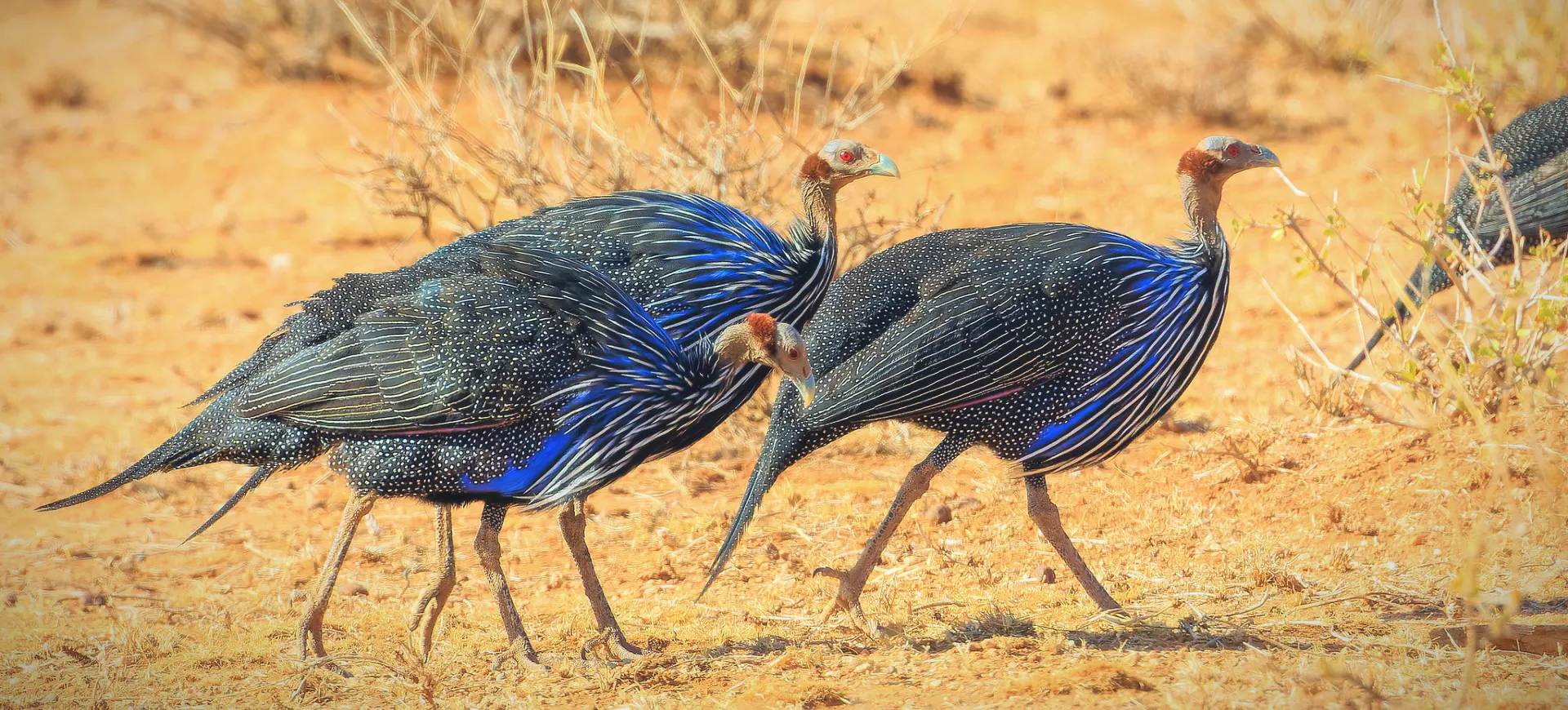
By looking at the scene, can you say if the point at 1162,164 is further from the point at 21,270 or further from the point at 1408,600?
the point at 21,270

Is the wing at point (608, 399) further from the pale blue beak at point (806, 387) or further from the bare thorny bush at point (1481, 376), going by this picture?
the bare thorny bush at point (1481, 376)

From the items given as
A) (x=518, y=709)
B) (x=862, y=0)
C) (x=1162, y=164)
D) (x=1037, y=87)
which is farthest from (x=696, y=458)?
(x=862, y=0)

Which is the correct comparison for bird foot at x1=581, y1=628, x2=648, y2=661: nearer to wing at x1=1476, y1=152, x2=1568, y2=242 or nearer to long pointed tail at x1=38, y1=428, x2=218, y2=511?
long pointed tail at x1=38, y1=428, x2=218, y2=511

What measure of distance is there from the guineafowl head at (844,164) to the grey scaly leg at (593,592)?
61.2 inches

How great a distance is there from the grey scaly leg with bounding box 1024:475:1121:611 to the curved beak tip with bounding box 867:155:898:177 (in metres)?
1.30

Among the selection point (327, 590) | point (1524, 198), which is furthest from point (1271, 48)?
point (327, 590)

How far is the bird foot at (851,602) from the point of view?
450 cm

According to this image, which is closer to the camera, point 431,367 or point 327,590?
point 431,367

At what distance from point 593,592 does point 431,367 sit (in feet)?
2.93

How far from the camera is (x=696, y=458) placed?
6.52 m

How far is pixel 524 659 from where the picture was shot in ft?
14.5

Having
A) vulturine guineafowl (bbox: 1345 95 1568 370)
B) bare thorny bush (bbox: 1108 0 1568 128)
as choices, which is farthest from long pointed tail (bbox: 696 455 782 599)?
bare thorny bush (bbox: 1108 0 1568 128)

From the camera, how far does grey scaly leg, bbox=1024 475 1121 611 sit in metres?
4.48

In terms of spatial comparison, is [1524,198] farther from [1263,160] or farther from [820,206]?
[820,206]
